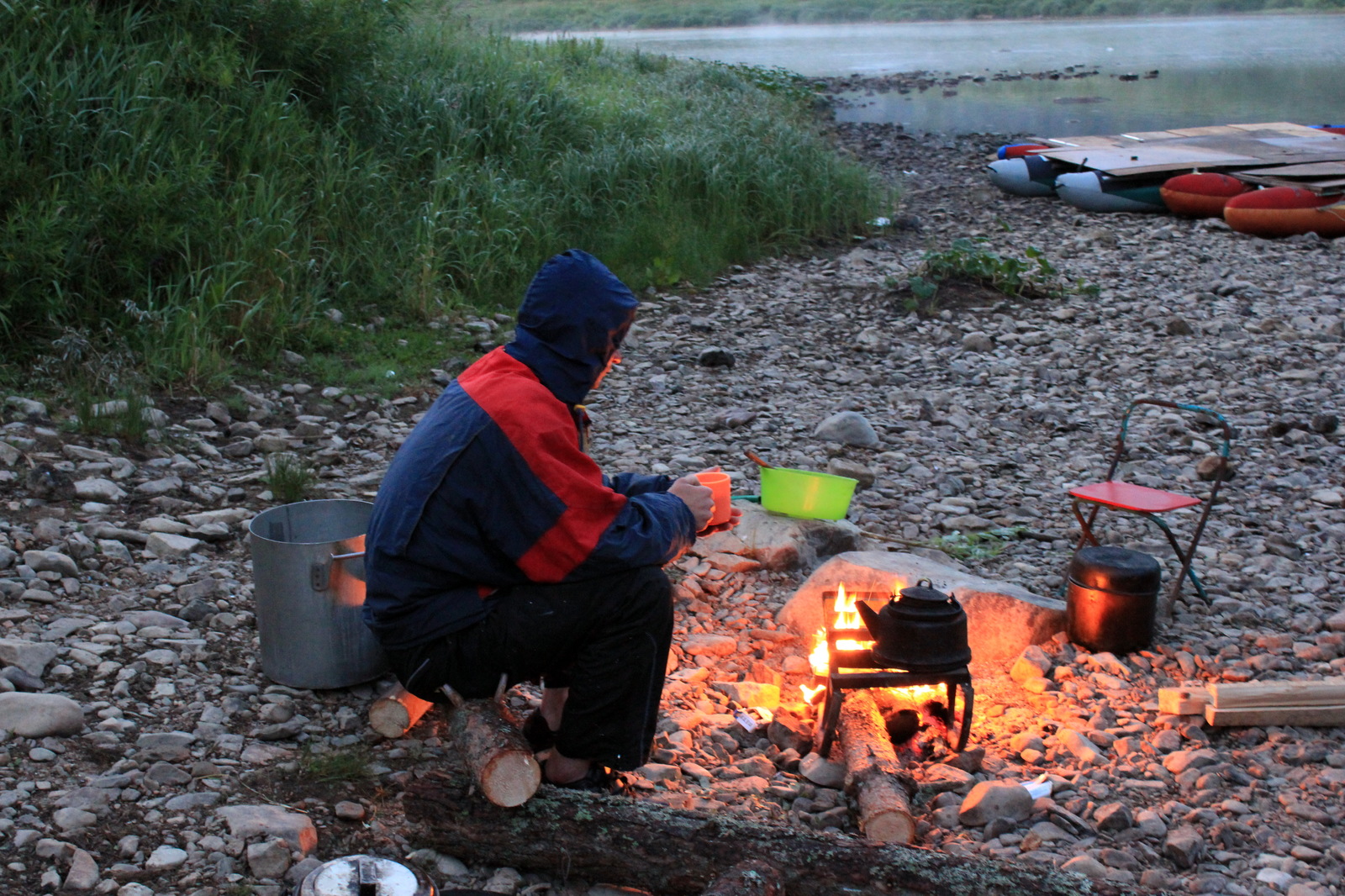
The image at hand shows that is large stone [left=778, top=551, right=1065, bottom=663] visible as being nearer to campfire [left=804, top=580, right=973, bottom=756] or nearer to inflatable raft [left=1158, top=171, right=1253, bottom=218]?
campfire [left=804, top=580, right=973, bottom=756]

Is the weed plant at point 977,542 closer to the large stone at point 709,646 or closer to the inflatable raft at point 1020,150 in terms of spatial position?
the large stone at point 709,646

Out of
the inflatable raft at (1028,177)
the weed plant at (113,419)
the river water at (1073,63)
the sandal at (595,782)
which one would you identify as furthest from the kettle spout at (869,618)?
the river water at (1073,63)

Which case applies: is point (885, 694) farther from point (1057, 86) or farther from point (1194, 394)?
point (1057, 86)

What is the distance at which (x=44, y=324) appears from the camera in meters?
5.37

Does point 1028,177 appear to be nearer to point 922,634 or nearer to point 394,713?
point 922,634

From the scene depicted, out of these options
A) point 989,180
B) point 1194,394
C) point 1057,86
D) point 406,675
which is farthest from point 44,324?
point 1057,86

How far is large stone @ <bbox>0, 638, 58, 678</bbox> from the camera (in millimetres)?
2996

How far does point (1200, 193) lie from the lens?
37.1 feet

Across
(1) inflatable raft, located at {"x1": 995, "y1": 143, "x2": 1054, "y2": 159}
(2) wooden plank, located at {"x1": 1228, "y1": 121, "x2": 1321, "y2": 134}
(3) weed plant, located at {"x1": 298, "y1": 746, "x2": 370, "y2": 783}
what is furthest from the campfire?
(2) wooden plank, located at {"x1": 1228, "y1": 121, "x2": 1321, "y2": 134}

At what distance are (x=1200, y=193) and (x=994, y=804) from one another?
1019cm

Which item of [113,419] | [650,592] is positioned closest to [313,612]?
[650,592]

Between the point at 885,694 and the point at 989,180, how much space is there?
39.2ft

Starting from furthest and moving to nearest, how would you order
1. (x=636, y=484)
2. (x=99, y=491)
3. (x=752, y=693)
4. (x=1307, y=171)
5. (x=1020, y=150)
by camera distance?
(x=1020, y=150) < (x=1307, y=171) < (x=99, y=491) < (x=752, y=693) < (x=636, y=484)

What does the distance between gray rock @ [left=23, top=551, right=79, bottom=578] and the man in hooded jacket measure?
5.07 feet
